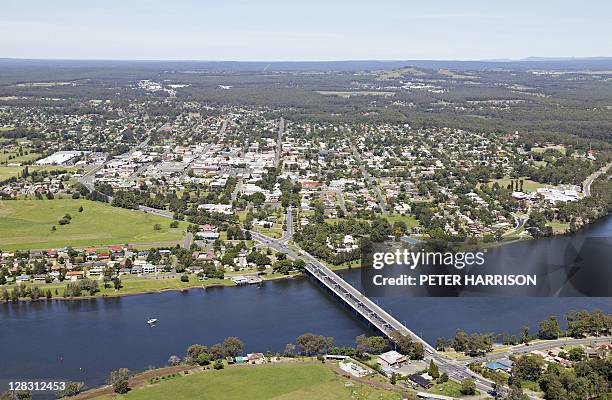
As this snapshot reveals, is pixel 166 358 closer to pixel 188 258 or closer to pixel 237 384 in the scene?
pixel 237 384

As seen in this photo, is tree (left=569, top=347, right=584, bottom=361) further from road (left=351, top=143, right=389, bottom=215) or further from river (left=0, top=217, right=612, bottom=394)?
road (left=351, top=143, right=389, bottom=215)

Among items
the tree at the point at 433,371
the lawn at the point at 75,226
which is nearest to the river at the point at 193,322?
the tree at the point at 433,371

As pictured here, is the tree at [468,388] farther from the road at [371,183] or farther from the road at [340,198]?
the road at [340,198]

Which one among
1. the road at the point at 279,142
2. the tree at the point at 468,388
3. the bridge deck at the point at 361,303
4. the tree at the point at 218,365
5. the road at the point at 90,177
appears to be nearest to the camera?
the tree at the point at 468,388

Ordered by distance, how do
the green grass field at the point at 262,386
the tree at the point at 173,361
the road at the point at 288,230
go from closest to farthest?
the green grass field at the point at 262,386 → the tree at the point at 173,361 → the road at the point at 288,230

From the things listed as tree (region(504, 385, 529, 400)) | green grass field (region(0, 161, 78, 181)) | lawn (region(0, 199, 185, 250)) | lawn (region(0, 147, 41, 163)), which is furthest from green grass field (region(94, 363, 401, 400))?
lawn (region(0, 147, 41, 163))

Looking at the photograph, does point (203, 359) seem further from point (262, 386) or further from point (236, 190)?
point (236, 190)
